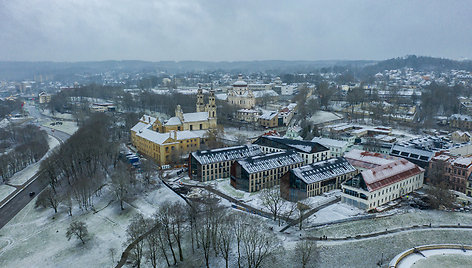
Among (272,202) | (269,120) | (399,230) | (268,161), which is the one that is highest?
(269,120)

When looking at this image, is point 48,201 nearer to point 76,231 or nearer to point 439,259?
point 76,231

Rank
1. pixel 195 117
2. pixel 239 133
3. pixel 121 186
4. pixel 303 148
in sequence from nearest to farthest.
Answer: pixel 121 186, pixel 303 148, pixel 195 117, pixel 239 133

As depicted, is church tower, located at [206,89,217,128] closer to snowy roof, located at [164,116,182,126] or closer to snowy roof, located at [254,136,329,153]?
snowy roof, located at [164,116,182,126]

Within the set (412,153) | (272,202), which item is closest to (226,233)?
(272,202)

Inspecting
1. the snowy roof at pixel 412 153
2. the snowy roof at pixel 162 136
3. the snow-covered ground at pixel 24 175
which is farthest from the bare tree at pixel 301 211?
the snow-covered ground at pixel 24 175

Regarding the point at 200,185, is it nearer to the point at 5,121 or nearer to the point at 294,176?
the point at 294,176

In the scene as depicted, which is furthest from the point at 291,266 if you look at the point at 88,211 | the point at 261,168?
the point at 88,211
